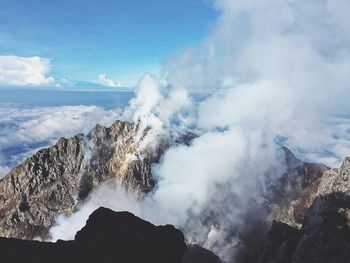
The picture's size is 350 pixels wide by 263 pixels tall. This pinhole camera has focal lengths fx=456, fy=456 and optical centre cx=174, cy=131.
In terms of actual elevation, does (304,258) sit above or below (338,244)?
below

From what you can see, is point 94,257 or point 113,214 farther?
point 113,214

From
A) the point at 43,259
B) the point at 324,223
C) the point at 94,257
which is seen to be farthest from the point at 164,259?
the point at 324,223

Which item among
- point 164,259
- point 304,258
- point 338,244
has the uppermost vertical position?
point 164,259

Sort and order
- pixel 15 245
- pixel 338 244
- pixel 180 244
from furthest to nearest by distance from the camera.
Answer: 1. pixel 338 244
2. pixel 180 244
3. pixel 15 245

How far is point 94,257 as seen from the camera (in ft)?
328

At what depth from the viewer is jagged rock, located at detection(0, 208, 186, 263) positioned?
9994 centimetres

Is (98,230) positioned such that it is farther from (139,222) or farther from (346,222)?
(346,222)

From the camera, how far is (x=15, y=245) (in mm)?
105688

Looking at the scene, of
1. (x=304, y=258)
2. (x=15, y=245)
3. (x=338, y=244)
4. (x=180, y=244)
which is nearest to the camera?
(x=15, y=245)

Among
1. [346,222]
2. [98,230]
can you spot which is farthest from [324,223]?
[98,230]

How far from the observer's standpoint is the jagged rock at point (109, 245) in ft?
328

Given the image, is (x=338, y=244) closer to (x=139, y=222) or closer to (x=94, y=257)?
(x=139, y=222)

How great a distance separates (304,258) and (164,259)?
104 meters

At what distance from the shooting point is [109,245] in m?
106
